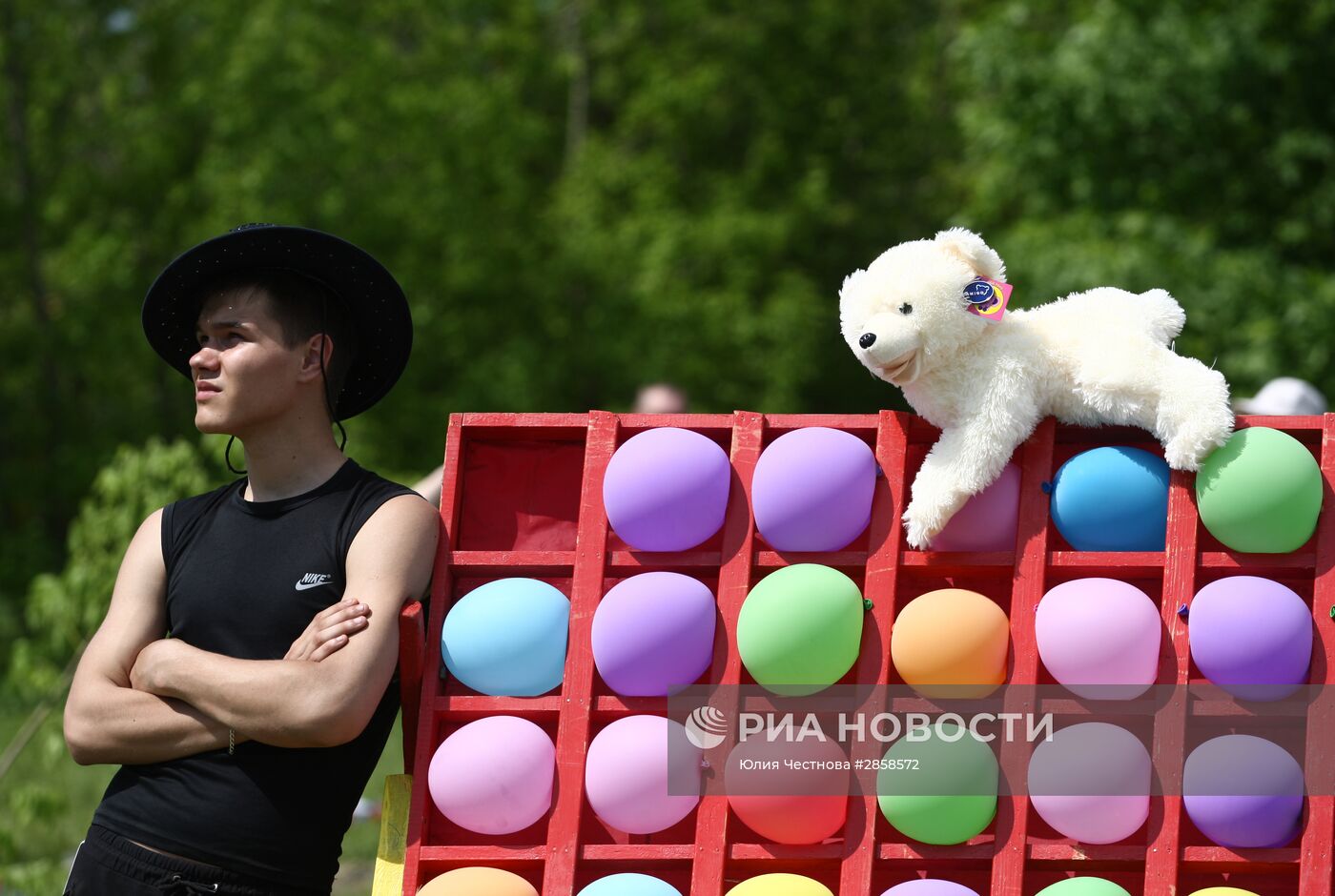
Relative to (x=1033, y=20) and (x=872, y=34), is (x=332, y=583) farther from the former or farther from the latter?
(x=872, y=34)

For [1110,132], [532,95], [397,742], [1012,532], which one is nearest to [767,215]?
[532,95]

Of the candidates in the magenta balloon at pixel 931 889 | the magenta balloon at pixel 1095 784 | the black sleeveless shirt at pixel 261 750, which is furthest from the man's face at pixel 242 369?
the magenta balloon at pixel 1095 784

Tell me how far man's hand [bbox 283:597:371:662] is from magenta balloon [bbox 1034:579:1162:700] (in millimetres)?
1210

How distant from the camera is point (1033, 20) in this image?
55.0 ft

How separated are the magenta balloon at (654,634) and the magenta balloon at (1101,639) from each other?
0.61m

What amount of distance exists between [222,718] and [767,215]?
629 inches

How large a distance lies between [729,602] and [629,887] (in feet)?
1.77

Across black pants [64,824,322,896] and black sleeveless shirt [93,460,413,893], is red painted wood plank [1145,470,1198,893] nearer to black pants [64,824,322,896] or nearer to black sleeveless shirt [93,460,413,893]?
black sleeveless shirt [93,460,413,893]

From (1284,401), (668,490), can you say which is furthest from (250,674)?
(1284,401)

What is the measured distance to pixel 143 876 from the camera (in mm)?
2568

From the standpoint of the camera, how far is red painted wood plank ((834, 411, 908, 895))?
252 cm

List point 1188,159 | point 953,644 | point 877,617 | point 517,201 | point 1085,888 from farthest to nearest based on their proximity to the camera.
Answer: point 517,201, point 1188,159, point 877,617, point 953,644, point 1085,888

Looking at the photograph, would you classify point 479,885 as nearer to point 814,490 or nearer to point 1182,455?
point 814,490

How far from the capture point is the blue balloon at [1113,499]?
100 inches
